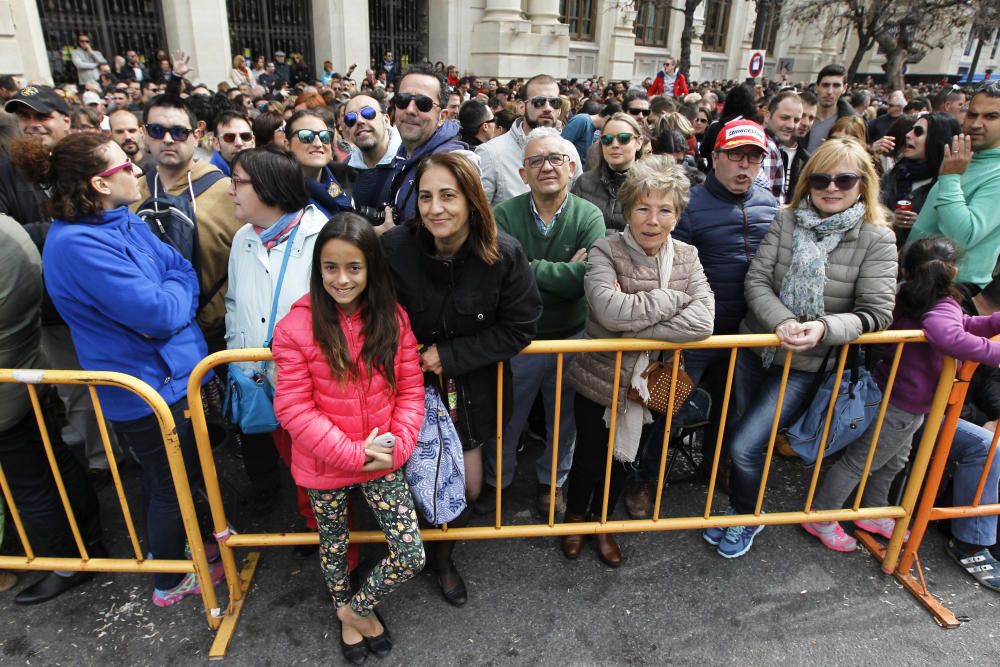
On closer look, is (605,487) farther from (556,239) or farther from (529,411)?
(556,239)

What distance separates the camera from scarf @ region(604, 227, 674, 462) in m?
2.91

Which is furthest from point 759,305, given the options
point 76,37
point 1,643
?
point 76,37

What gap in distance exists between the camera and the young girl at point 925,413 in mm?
2848

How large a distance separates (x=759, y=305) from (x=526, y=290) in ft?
4.06

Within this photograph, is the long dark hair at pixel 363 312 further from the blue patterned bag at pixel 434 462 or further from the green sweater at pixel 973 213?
the green sweater at pixel 973 213

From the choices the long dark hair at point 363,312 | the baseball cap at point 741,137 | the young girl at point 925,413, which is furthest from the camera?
the baseball cap at point 741,137

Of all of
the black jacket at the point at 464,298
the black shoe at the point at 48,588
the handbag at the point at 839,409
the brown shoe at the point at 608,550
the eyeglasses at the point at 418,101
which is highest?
the eyeglasses at the point at 418,101

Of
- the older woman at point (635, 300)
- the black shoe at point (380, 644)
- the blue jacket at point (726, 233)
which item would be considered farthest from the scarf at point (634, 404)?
the black shoe at point (380, 644)

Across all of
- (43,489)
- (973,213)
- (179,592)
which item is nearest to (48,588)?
(43,489)

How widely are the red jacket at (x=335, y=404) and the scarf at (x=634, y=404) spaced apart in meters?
1.00

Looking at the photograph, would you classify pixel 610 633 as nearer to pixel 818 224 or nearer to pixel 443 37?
pixel 818 224

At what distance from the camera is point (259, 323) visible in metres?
2.84

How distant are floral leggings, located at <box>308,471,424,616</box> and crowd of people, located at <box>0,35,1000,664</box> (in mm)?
11

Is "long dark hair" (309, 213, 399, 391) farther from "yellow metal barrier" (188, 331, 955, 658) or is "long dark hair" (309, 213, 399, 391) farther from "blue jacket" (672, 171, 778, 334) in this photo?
"blue jacket" (672, 171, 778, 334)
